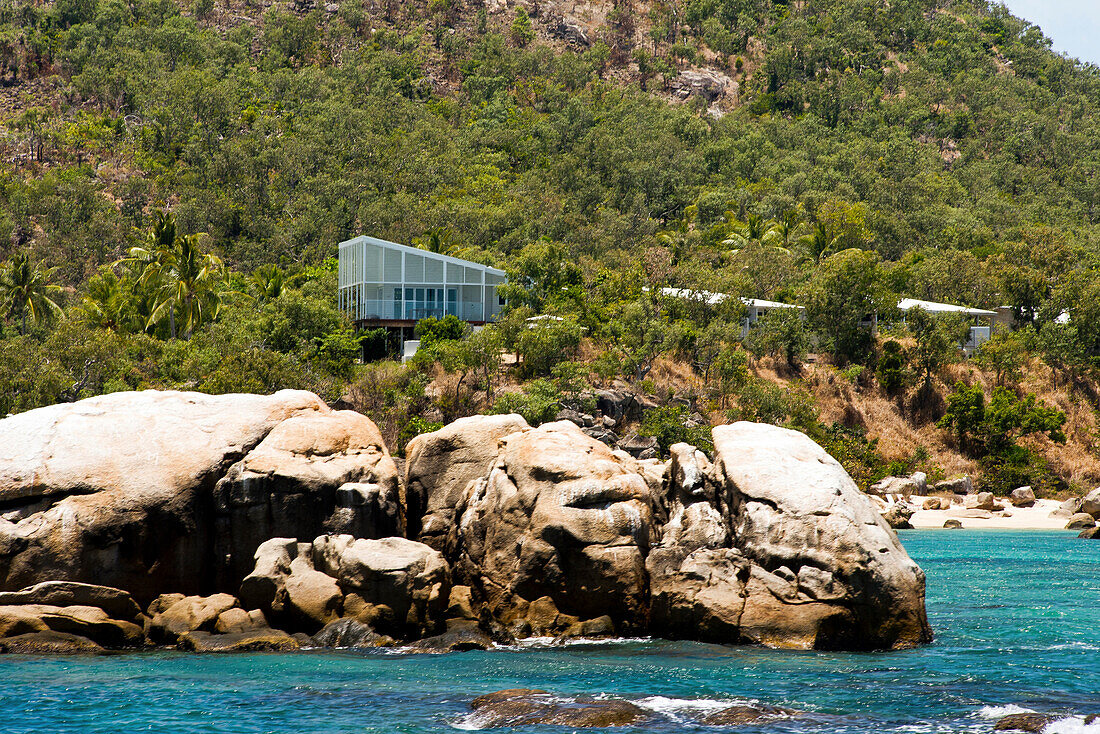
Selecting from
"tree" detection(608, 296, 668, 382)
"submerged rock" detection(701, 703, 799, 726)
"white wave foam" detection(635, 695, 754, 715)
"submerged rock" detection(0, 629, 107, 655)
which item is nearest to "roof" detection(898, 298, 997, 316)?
"tree" detection(608, 296, 668, 382)

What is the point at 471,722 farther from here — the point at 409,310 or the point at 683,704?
the point at 409,310

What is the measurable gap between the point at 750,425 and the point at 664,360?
3348 centimetres

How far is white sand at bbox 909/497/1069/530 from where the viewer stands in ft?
143

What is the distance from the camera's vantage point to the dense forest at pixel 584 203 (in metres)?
52.6

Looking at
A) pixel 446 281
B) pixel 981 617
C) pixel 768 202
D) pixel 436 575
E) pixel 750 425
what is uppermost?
pixel 768 202

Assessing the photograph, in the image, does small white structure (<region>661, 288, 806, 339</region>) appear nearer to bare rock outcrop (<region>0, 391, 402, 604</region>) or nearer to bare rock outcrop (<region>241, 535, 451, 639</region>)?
bare rock outcrop (<region>0, 391, 402, 604</region>)

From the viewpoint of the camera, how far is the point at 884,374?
58594 mm

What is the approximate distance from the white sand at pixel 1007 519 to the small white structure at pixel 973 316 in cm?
1530

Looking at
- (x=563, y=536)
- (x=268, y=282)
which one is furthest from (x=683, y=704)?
(x=268, y=282)

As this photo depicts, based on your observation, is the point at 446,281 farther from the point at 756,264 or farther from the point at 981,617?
the point at 981,617

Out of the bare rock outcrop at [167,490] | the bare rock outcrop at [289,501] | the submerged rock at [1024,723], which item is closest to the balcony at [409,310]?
the bare rock outcrop at [167,490]

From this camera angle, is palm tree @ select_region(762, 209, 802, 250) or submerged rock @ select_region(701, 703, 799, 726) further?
palm tree @ select_region(762, 209, 802, 250)

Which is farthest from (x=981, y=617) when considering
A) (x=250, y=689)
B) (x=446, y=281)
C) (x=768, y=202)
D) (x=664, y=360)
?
(x=768, y=202)

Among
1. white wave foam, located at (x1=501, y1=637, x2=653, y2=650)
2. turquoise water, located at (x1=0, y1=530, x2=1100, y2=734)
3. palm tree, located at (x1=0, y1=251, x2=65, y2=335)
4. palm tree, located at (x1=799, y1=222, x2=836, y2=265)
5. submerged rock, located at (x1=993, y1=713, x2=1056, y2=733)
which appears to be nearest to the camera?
submerged rock, located at (x1=993, y1=713, x2=1056, y2=733)
